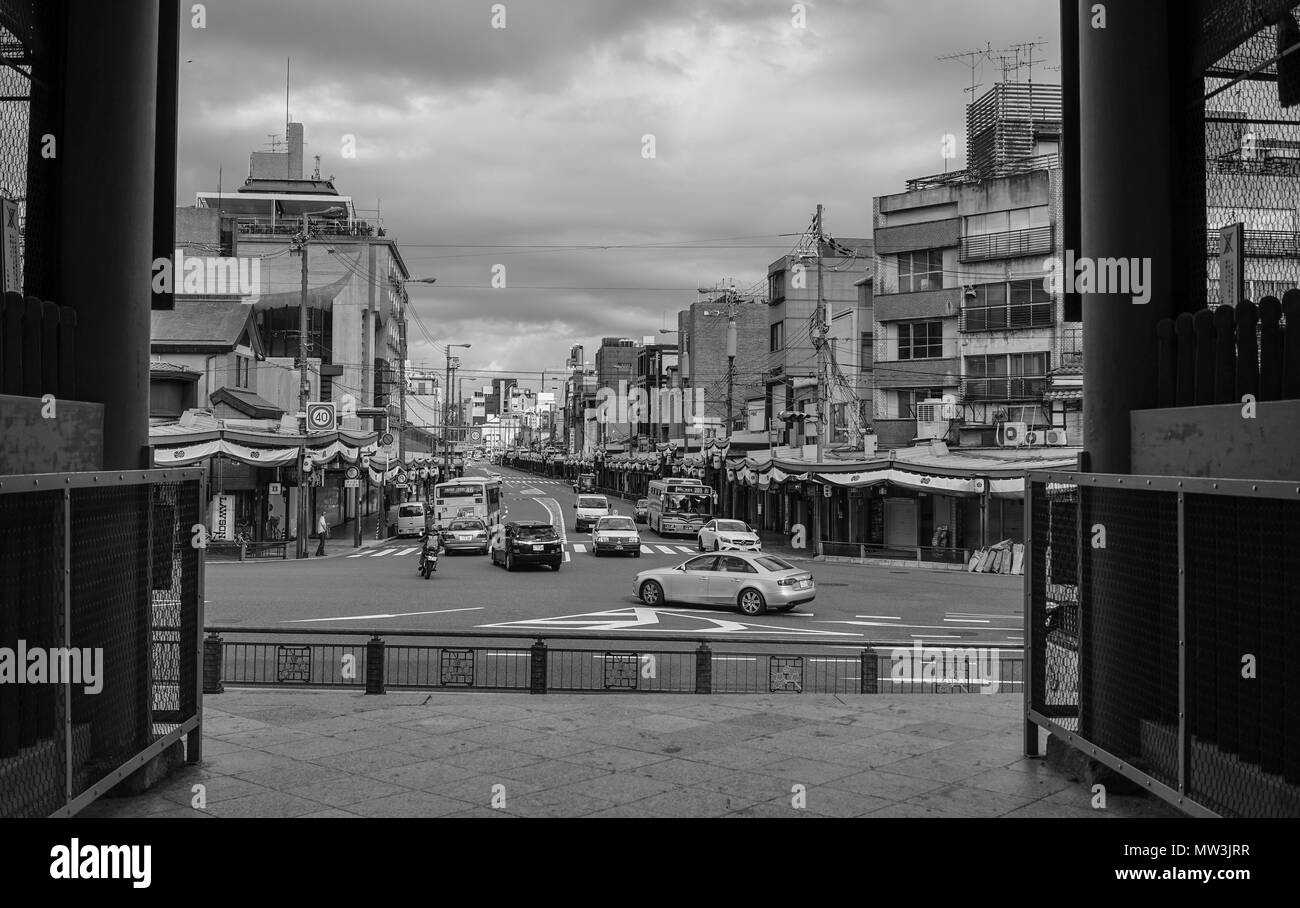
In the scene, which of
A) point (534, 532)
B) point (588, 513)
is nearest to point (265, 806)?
point (534, 532)

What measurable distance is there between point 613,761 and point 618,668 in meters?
6.48

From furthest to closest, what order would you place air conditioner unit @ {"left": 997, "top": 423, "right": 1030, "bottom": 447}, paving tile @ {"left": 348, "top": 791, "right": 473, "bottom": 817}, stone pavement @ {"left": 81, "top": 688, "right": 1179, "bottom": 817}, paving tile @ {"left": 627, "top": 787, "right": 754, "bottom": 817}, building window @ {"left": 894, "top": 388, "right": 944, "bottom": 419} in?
building window @ {"left": 894, "top": 388, "right": 944, "bottom": 419}
air conditioner unit @ {"left": 997, "top": 423, "right": 1030, "bottom": 447}
stone pavement @ {"left": 81, "top": 688, "right": 1179, "bottom": 817}
paving tile @ {"left": 627, "top": 787, "right": 754, "bottom": 817}
paving tile @ {"left": 348, "top": 791, "right": 473, "bottom": 817}

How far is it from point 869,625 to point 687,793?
1664 cm

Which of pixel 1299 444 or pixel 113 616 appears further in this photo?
pixel 113 616

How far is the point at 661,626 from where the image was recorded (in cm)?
2294

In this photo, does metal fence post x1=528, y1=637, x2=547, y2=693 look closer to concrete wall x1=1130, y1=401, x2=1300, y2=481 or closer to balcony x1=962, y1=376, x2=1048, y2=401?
concrete wall x1=1130, y1=401, x2=1300, y2=481

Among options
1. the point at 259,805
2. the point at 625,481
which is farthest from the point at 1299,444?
the point at 625,481

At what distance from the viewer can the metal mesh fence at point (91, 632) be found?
20.5ft

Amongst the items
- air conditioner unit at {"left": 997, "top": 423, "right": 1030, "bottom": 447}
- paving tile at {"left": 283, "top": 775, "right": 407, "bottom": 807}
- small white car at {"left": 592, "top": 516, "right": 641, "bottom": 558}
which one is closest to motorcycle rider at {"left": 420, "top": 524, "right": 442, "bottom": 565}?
small white car at {"left": 592, "top": 516, "right": 641, "bottom": 558}

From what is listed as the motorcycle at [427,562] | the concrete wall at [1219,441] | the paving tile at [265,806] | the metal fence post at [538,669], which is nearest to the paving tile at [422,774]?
the paving tile at [265,806]

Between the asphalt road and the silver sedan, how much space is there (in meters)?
0.36

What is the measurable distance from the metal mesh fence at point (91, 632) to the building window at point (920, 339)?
45.1 meters

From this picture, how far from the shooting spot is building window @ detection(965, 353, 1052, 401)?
46.8m
